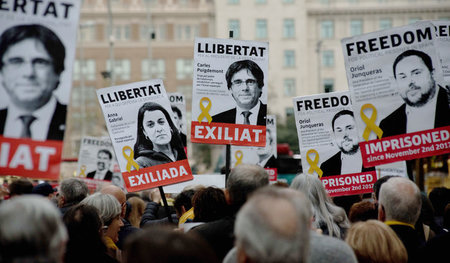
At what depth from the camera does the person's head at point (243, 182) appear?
16.3ft

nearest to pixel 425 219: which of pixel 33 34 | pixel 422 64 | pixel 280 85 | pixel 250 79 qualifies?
pixel 422 64

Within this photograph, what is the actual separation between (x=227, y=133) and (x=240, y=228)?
16.3 feet

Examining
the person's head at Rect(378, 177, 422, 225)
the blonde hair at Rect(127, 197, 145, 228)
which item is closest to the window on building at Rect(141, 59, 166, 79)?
the blonde hair at Rect(127, 197, 145, 228)

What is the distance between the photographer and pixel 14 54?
461 centimetres

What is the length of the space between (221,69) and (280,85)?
2540 inches

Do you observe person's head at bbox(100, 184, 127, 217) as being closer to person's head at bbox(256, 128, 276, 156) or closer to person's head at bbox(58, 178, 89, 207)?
person's head at bbox(58, 178, 89, 207)

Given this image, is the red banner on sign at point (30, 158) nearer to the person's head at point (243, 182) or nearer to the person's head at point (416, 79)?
the person's head at point (243, 182)

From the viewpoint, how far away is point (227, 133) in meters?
8.10

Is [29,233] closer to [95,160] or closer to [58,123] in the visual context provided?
[58,123]

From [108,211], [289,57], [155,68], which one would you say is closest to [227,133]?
[108,211]

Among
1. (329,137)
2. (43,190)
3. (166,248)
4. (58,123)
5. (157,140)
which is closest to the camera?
(166,248)

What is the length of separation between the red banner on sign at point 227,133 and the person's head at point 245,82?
0.27 meters

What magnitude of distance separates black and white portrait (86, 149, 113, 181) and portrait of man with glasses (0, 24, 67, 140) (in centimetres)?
1076

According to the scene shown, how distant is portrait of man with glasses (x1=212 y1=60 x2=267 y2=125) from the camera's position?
8242 mm
